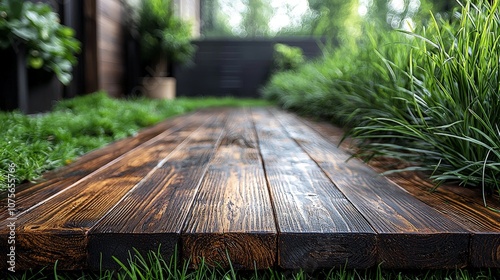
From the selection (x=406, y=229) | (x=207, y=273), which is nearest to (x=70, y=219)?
(x=207, y=273)

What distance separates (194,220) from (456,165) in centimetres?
69

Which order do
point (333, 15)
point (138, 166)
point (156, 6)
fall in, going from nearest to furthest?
point (138, 166) → point (156, 6) → point (333, 15)

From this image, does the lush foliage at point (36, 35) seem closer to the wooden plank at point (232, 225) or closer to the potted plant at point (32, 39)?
the potted plant at point (32, 39)

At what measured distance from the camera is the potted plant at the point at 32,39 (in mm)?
2367

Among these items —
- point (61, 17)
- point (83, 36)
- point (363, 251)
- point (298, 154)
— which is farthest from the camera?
point (83, 36)

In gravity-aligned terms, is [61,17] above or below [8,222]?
above

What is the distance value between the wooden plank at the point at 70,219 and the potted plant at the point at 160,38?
4.93 meters

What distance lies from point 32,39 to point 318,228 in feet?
7.31

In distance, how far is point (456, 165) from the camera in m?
1.13

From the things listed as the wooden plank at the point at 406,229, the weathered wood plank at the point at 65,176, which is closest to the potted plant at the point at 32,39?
the weathered wood plank at the point at 65,176

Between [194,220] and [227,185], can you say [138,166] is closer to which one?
[227,185]

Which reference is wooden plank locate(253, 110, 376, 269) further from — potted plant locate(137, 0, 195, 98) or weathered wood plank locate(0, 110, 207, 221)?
potted plant locate(137, 0, 195, 98)

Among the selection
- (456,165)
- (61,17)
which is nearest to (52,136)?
(456,165)

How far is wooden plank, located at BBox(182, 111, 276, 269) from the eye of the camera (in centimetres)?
73
